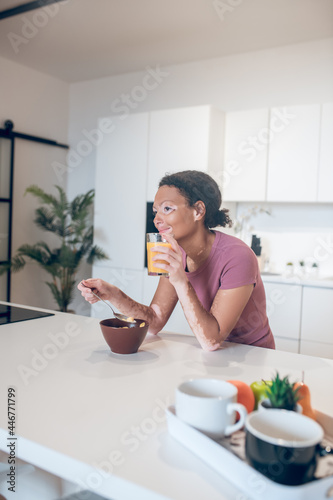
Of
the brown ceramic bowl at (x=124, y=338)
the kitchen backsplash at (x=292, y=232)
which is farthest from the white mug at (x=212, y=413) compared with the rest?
the kitchen backsplash at (x=292, y=232)

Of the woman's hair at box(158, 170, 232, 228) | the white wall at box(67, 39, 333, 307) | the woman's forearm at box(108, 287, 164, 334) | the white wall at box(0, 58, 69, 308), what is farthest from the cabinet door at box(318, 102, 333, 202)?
the white wall at box(0, 58, 69, 308)

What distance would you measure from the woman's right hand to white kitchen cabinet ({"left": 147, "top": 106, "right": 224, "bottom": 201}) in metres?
2.04

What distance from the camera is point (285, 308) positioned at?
3080 mm

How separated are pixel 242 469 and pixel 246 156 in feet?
10.1

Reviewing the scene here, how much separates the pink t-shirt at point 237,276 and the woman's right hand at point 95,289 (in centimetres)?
32

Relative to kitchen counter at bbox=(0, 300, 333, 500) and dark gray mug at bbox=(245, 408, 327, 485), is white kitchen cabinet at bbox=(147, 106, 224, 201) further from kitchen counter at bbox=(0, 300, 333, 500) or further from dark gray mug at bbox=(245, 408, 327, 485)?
dark gray mug at bbox=(245, 408, 327, 485)

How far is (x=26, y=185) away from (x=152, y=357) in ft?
12.2

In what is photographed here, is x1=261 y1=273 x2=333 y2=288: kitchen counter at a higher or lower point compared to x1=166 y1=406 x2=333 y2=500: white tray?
higher

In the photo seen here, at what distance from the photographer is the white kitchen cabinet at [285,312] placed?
9.96ft

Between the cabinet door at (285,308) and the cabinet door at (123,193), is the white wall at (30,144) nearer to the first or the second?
the cabinet door at (123,193)

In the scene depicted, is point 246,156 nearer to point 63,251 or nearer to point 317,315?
point 317,315

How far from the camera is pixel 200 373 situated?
1082 millimetres

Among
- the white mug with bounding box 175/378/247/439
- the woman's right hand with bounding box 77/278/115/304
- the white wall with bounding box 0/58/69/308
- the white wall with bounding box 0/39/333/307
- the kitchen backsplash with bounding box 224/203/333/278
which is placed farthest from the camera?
the white wall with bounding box 0/58/69/308

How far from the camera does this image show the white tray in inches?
21.7
